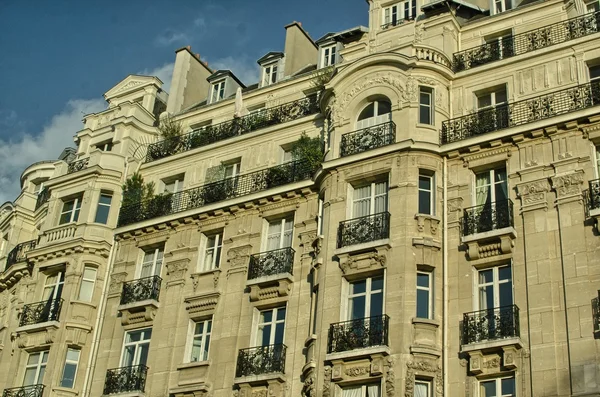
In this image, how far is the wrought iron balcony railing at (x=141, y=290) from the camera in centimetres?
2711

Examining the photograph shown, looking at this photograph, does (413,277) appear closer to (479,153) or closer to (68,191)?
(479,153)

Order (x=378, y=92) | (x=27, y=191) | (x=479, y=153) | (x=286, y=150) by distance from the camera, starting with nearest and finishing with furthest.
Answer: (x=479, y=153) < (x=378, y=92) < (x=286, y=150) < (x=27, y=191)

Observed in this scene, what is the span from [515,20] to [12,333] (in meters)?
17.7

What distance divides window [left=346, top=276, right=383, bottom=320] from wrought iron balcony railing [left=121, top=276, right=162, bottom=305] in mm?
6554

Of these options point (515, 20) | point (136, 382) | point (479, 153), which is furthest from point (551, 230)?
point (136, 382)

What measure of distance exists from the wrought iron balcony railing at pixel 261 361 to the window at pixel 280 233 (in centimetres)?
323

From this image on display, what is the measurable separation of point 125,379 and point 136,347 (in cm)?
115

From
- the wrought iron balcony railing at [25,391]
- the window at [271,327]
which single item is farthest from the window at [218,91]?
the wrought iron balcony railing at [25,391]

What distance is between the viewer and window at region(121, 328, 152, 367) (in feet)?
86.7

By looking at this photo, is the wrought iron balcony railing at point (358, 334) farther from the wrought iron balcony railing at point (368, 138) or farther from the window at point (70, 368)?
the window at point (70, 368)

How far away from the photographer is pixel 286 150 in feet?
93.2

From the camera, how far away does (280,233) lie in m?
26.5

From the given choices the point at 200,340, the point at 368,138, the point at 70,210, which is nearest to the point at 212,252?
the point at 200,340

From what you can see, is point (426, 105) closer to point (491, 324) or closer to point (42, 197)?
point (491, 324)
